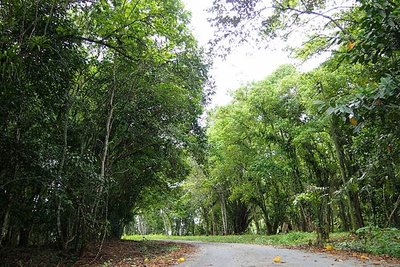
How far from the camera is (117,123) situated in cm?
1280

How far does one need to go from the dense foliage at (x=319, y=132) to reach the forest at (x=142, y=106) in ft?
0.16

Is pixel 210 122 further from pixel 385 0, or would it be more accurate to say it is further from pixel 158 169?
pixel 385 0

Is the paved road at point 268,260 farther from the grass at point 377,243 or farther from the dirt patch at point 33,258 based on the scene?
the dirt patch at point 33,258

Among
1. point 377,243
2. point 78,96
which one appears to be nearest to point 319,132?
point 377,243

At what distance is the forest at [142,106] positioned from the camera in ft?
18.1

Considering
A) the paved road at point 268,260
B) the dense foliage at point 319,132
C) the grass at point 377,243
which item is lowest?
the paved road at point 268,260

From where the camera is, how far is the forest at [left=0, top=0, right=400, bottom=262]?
5.53 metres

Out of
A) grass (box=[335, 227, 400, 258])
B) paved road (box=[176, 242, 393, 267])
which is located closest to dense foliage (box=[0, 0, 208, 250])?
paved road (box=[176, 242, 393, 267])

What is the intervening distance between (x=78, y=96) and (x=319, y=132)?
13730 millimetres

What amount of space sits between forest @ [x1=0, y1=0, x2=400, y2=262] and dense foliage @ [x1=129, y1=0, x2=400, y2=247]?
0.05 m

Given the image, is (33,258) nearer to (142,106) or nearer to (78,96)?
(78,96)

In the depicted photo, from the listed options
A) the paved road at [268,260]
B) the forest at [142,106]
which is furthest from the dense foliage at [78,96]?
the paved road at [268,260]

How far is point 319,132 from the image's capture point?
61.0 feet

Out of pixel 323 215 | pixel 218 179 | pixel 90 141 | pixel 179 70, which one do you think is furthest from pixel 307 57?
pixel 218 179
